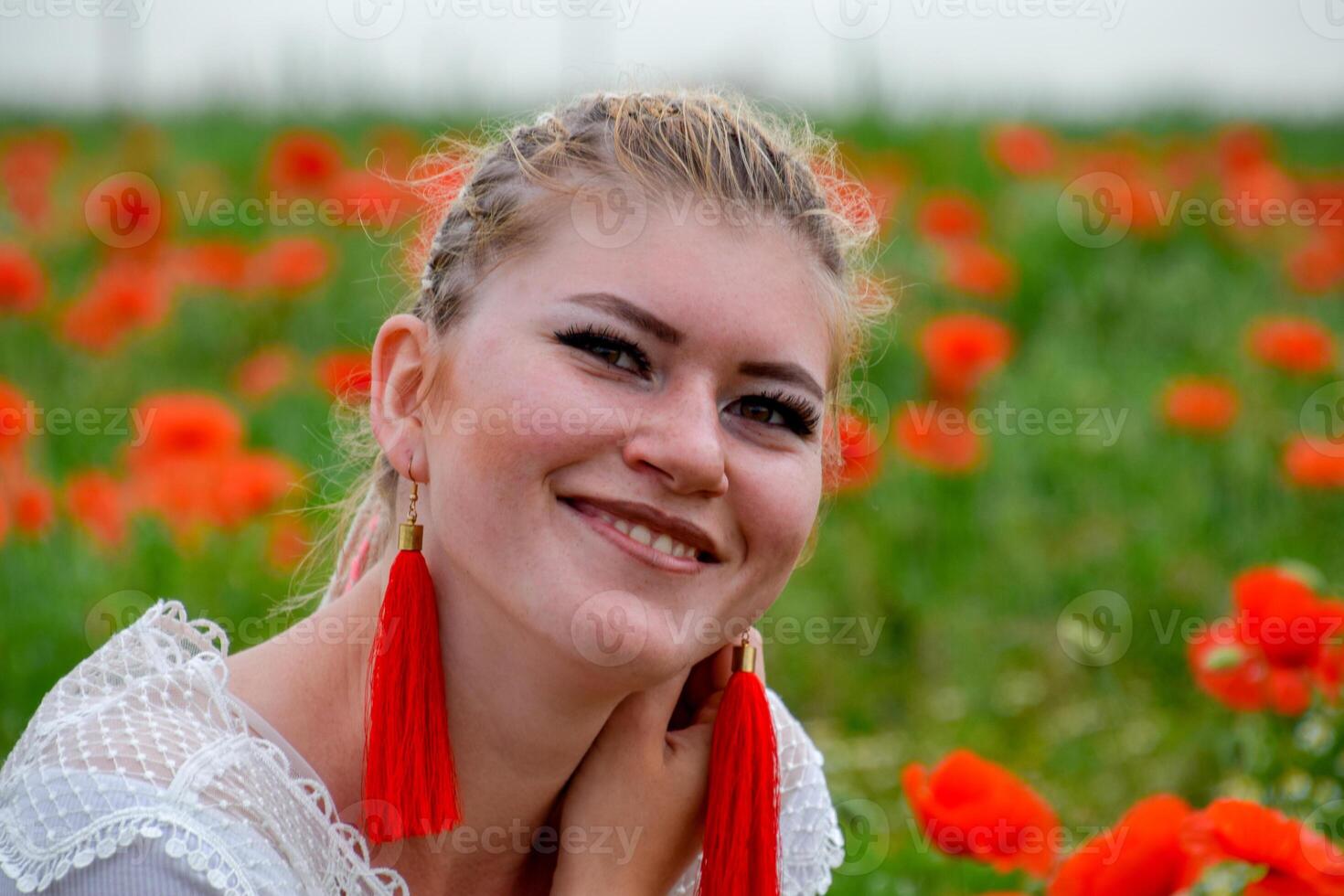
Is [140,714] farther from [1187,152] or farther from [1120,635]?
[1187,152]

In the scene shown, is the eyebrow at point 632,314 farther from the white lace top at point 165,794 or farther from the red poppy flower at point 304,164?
the red poppy flower at point 304,164

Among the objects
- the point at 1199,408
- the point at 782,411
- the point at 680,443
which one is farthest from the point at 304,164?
the point at 680,443

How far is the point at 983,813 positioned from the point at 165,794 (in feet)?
3.64

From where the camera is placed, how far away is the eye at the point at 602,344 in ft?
6.07

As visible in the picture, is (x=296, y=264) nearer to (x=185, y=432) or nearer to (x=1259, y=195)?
(x=185, y=432)

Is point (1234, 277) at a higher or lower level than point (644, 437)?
lower

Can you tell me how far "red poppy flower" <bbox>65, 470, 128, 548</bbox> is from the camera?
128 inches

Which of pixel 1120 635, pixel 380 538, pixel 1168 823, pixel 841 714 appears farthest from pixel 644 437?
pixel 1120 635

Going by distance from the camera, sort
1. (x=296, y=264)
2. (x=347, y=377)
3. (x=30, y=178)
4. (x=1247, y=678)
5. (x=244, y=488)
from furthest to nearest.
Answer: (x=30, y=178), (x=296, y=264), (x=244, y=488), (x=347, y=377), (x=1247, y=678)

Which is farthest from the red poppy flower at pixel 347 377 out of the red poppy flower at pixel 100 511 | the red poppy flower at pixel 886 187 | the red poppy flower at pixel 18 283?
the red poppy flower at pixel 886 187

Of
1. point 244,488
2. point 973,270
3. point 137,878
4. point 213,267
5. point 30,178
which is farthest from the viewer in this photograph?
point 30,178

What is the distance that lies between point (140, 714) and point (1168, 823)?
1321 millimetres

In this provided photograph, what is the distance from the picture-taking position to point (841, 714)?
362 centimetres

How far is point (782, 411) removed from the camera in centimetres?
198
